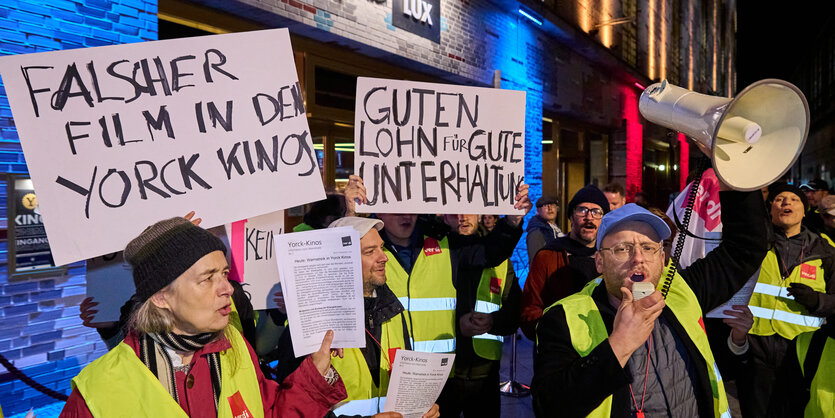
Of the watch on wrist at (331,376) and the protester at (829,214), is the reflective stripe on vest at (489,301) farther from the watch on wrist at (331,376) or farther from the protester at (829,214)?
the protester at (829,214)

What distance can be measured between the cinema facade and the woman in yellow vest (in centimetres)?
118

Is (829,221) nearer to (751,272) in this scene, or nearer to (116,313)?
(751,272)

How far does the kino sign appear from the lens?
23.9 feet

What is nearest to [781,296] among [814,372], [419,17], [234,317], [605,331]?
[814,372]

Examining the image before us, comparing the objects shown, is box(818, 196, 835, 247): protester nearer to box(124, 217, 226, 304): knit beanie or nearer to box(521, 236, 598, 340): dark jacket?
box(521, 236, 598, 340): dark jacket

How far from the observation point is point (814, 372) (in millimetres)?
3127

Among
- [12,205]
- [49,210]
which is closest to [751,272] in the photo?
[49,210]

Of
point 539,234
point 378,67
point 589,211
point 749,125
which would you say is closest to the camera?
point 749,125

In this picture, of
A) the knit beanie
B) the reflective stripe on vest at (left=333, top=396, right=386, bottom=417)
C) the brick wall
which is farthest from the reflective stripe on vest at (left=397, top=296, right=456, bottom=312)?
the brick wall

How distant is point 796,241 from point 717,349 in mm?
1045

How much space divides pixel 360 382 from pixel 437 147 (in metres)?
1.47

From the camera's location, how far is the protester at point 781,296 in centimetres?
454

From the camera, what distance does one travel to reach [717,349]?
4.61 metres

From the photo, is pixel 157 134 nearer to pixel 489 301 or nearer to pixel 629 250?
pixel 629 250
